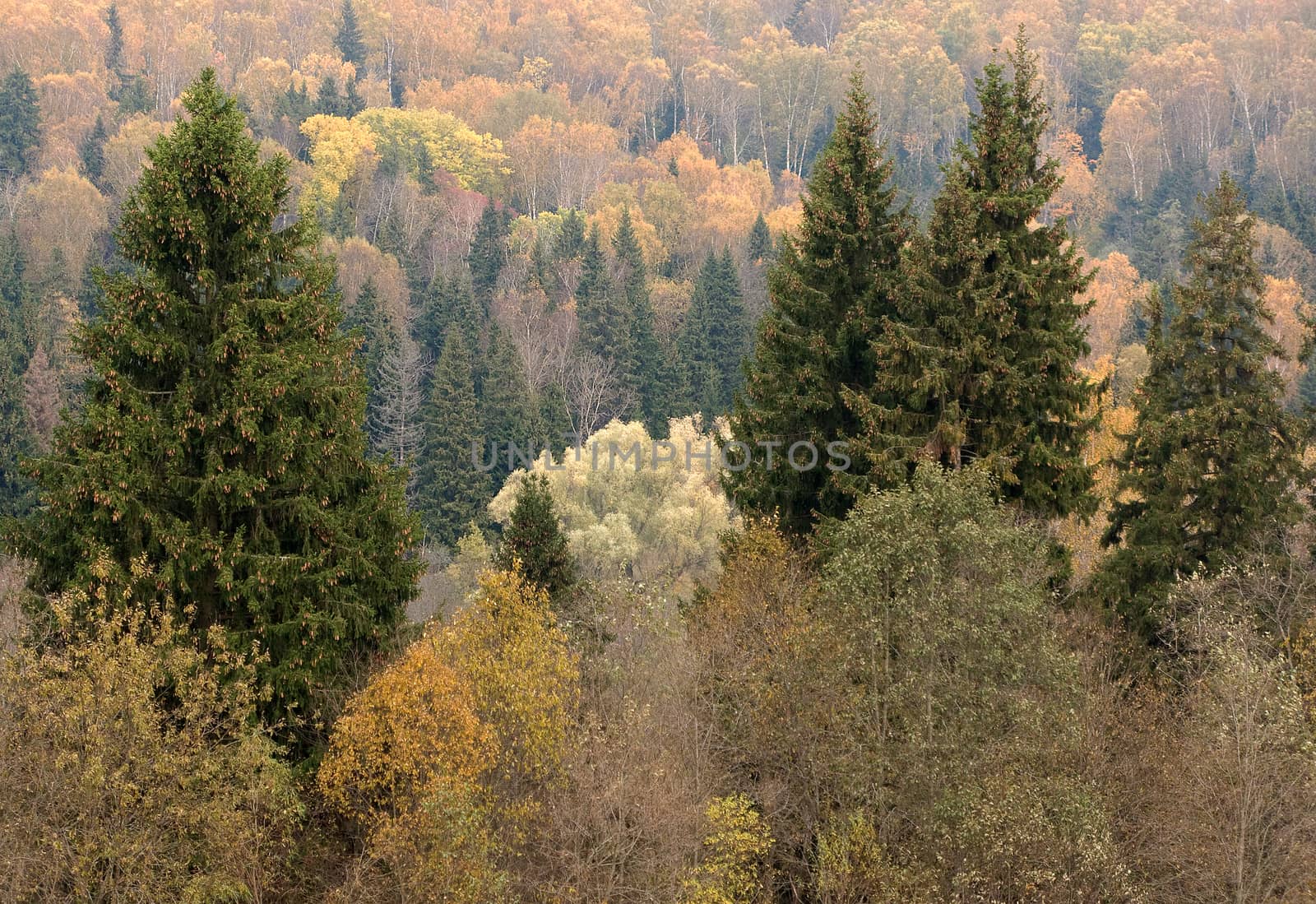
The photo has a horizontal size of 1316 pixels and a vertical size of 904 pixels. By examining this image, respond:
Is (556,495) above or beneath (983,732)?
beneath

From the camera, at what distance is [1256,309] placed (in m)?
28.5

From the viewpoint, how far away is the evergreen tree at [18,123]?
109125 mm

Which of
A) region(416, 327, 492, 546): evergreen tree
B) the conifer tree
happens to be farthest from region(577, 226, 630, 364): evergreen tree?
region(416, 327, 492, 546): evergreen tree

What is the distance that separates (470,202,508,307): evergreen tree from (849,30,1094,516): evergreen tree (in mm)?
65569

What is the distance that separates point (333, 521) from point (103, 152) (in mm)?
99943

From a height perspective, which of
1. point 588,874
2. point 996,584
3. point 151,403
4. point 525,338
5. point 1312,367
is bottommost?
point 525,338

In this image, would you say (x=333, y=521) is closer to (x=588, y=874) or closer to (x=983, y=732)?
(x=588, y=874)

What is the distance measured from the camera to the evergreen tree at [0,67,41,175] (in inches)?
4296

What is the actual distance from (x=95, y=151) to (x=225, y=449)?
4005 inches

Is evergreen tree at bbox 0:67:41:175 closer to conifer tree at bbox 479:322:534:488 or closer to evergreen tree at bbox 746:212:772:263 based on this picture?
conifer tree at bbox 479:322:534:488

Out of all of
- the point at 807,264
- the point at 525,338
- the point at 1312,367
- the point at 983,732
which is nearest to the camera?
the point at 983,732

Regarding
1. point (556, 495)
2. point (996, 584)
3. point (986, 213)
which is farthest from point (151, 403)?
point (556, 495)

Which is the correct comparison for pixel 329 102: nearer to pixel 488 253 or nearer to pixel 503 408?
pixel 488 253

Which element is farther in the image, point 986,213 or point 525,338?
point 525,338
